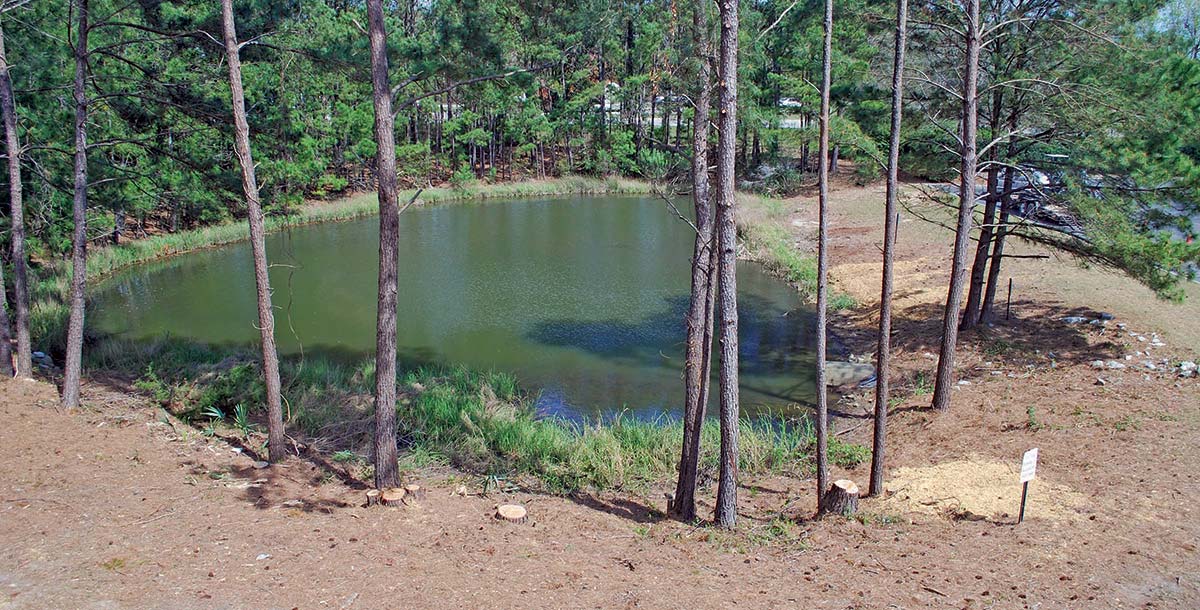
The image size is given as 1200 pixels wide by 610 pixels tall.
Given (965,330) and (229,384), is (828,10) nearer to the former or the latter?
(965,330)

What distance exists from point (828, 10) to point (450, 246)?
1932 centimetres

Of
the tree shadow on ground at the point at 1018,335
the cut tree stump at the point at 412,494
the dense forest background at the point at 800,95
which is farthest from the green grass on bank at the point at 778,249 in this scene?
the cut tree stump at the point at 412,494

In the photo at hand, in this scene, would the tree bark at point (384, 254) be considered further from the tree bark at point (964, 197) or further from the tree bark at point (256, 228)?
the tree bark at point (964, 197)

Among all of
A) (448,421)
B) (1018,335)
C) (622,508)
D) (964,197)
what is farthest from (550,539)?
(1018,335)

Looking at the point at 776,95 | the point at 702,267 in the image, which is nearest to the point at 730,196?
the point at 702,267

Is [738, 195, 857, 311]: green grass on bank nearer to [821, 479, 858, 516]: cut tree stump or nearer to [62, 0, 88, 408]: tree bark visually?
[821, 479, 858, 516]: cut tree stump

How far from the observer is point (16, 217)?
34.7ft

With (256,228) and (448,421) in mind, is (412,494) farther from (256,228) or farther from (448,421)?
(256,228)

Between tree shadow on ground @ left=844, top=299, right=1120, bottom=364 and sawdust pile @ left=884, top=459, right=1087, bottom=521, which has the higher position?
tree shadow on ground @ left=844, top=299, right=1120, bottom=364

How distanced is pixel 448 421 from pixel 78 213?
16.9 ft

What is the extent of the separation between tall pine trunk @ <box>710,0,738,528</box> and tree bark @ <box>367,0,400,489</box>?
2.97 metres

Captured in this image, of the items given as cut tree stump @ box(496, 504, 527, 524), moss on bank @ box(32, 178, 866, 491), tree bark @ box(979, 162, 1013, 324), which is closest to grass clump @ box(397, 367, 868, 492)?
moss on bank @ box(32, 178, 866, 491)

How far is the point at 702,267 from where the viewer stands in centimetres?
798

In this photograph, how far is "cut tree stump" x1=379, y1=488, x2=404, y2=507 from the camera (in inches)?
314
